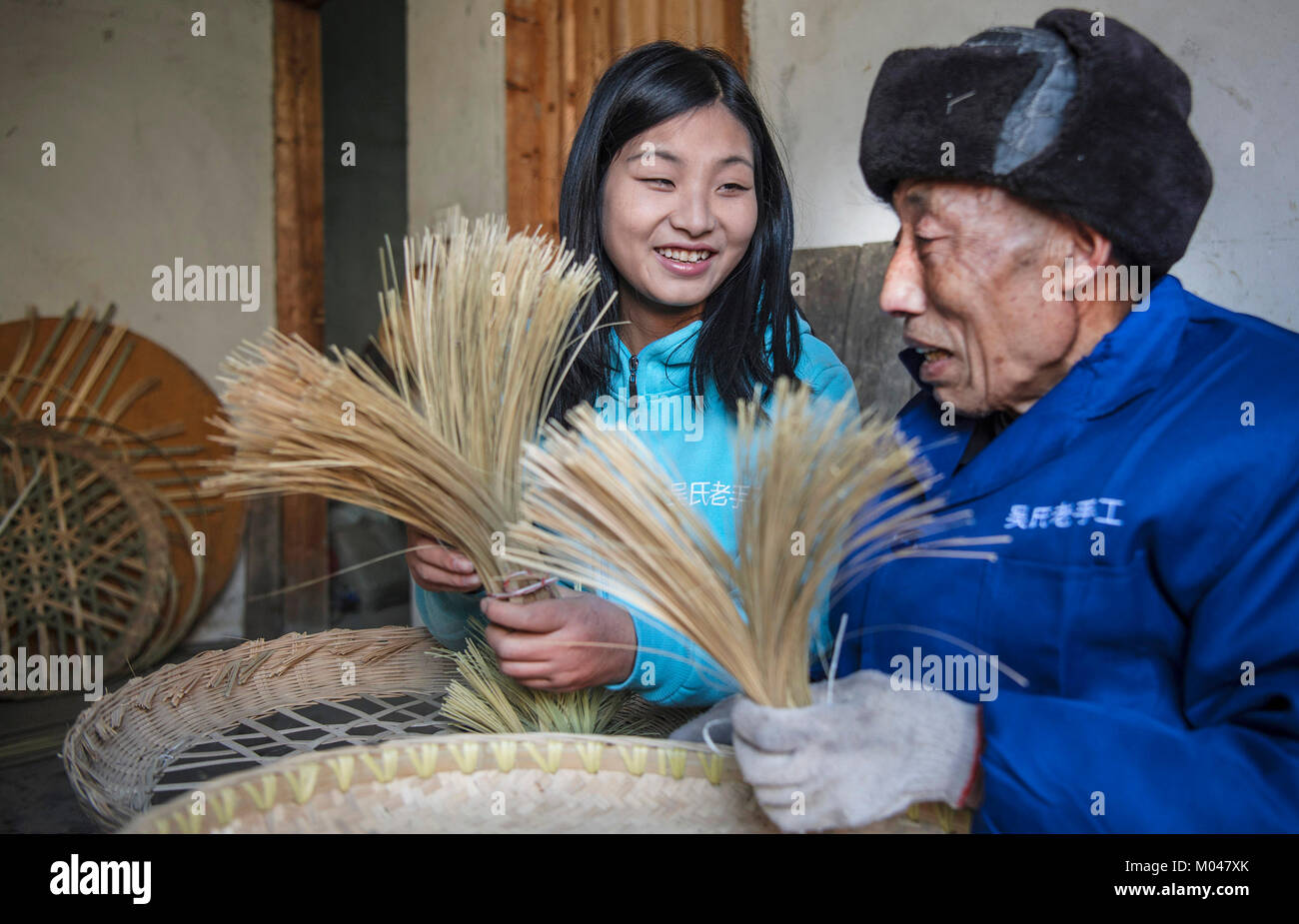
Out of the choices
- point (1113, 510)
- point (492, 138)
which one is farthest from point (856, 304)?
point (492, 138)

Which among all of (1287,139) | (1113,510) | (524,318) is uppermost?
(1287,139)

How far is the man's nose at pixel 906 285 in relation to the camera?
38.9 inches

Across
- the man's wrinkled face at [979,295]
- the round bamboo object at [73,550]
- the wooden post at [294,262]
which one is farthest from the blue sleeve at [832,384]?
the wooden post at [294,262]

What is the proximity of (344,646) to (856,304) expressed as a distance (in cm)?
125

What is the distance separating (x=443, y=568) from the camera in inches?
49.4

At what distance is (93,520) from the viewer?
3.42 metres

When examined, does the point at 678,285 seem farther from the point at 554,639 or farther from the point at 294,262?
the point at 294,262

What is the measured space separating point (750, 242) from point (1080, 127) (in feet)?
2.01

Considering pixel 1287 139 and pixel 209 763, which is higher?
pixel 1287 139
